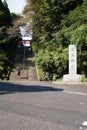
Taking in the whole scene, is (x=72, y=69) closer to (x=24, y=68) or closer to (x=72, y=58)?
(x=72, y=58)

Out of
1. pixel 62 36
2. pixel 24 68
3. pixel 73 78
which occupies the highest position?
pixel 62 36

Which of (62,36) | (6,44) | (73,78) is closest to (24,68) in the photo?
(6,44)

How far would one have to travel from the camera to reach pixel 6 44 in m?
57.6

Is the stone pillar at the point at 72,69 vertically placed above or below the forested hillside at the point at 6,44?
below

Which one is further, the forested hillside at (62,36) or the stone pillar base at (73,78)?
the forested hillside at (62,36)

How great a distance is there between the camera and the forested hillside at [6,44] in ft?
163

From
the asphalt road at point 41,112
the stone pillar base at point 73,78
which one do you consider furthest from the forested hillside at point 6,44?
the asphalt road at point 41,112

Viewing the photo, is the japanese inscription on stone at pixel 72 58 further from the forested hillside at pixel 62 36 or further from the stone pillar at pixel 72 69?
the forested hillside at pixel 62 36

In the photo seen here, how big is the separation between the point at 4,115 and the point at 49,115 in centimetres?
117

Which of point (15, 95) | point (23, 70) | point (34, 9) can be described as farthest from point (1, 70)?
point (15, 95)

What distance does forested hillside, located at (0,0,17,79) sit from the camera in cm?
4959

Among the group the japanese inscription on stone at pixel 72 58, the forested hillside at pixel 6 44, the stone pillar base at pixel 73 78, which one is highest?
the forested hillside at pixel 6 44

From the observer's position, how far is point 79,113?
427 inches

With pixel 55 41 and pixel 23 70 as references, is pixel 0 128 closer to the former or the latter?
pixel 55 41
